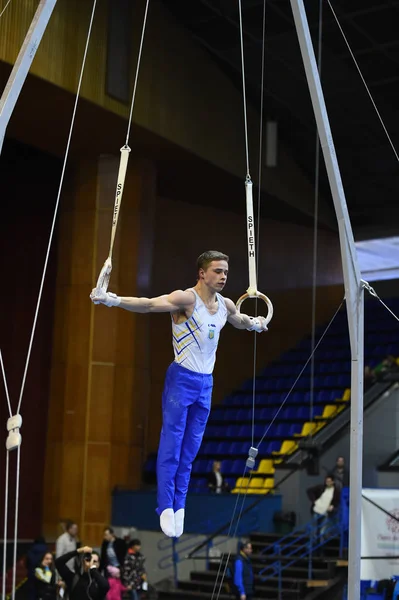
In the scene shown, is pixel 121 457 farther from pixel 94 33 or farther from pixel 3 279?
pixel 94 33

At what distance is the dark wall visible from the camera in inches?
634

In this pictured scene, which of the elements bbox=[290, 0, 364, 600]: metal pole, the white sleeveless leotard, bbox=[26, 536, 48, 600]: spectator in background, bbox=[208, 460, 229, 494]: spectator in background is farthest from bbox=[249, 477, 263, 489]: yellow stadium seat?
the white sleeveless leotard

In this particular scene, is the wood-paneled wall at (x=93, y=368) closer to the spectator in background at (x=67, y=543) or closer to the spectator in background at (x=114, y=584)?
the spectator in background at (x=67, y=543)

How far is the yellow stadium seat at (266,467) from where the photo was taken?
15.3 metres

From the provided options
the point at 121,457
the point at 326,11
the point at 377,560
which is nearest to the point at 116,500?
the point at 121,457

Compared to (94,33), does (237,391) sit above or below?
below

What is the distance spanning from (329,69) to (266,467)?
6.75m

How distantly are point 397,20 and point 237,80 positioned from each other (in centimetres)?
328

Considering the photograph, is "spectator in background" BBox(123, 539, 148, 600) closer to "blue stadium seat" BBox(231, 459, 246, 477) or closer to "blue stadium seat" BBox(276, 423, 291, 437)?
"blue stadium seat" BBox(231, 459, 246, 477)

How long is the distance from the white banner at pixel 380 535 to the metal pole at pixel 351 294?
3.65m

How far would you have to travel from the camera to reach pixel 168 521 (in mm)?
5906

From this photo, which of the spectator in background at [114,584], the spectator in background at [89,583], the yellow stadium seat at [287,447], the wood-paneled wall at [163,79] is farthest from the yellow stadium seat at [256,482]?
the spectator in background at [89,583]

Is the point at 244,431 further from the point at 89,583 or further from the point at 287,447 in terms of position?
the point at 89,583

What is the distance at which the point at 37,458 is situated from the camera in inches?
637
